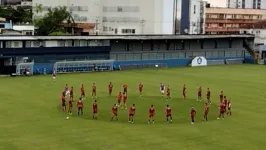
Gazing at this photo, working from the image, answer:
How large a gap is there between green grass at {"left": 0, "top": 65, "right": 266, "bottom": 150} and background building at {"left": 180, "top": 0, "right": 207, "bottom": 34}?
2280 inches

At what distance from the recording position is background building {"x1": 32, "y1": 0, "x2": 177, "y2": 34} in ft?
355

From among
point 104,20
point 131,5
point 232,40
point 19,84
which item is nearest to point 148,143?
point 19,84

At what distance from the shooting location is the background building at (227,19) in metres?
149

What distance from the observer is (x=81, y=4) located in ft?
412

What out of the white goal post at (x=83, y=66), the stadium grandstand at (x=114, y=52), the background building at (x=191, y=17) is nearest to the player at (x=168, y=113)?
the stadium grandstand at (x=114, y=52)

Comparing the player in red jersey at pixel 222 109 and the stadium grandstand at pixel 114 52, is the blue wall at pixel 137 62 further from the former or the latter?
the player in red jersey at pixel 222 109

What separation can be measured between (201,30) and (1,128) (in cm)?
10197

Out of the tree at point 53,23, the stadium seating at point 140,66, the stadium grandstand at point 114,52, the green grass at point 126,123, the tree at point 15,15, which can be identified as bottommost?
the green grass at point 126,123

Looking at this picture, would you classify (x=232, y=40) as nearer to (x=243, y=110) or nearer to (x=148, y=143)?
(x=243, y=110)

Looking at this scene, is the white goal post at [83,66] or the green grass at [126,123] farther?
the white goal post at [83,66]

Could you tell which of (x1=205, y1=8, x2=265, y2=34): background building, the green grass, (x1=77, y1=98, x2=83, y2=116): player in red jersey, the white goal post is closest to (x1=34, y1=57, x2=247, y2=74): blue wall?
the white goal post

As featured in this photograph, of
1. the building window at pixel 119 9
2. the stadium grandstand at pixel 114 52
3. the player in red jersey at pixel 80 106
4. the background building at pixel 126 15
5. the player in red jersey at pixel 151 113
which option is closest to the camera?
the player in red jersey at pixel 151 113

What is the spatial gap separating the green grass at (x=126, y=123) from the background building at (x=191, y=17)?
57.9 m

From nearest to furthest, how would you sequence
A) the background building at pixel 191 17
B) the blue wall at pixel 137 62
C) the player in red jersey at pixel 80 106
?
the player in red jersey at pixel 80 106 < the blue wall at pixel 137 62 < the background building at pixel 191 17
